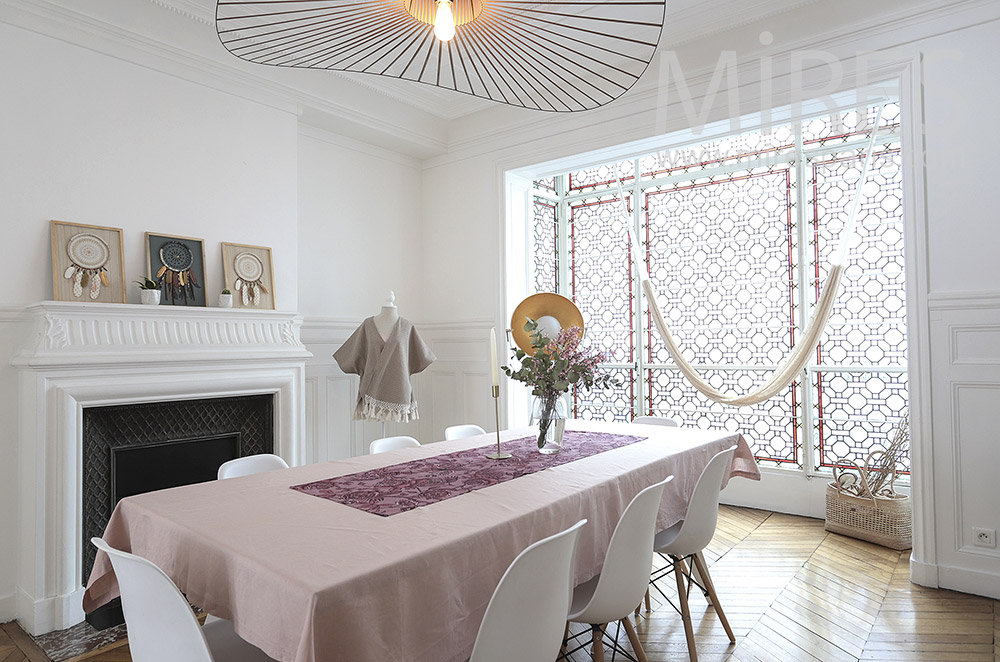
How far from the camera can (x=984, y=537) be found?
280cm

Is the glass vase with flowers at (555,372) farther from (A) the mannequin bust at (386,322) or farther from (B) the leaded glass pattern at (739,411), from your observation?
(B) the leaded glass pattern at (739,411)

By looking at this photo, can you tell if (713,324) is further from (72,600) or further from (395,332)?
(72,600)

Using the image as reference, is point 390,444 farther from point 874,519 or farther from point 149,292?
point 874,519

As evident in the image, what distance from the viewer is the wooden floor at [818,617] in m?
2.35

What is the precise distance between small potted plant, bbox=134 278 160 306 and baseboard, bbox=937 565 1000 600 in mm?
4054

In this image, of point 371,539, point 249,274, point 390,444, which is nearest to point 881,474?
point 390,444

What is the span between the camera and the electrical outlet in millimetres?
2781

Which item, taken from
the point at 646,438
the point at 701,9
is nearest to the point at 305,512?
the point at 646,438

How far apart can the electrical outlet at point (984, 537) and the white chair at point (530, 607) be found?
8.00ft

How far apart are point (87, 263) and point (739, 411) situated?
4152mm

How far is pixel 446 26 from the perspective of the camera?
5.18 feet

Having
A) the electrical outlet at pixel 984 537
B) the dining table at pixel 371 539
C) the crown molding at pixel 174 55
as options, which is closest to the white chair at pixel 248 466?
the dining table at pixel 371 539

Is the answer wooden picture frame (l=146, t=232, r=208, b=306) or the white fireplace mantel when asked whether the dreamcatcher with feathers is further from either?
the white fireplace mantel

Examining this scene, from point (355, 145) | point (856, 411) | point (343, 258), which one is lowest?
point (856, 411)
